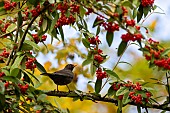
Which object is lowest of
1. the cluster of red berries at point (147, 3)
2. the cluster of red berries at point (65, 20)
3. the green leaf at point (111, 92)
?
the green leaf at point (111, 92)

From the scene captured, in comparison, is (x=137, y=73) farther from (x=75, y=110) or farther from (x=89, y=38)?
(x=89, y=38)

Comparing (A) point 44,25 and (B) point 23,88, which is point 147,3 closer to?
(A) point 44,25

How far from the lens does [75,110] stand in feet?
15.2

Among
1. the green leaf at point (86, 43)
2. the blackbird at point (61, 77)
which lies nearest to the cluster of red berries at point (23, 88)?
the green leaf at point (86, 43)

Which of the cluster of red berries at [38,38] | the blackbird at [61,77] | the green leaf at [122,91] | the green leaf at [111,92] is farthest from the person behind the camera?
the blackbird at [61,77]

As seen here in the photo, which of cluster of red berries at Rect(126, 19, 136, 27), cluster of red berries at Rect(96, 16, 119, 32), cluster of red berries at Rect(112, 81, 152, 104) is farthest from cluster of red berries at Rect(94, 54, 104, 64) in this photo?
cluster of red berries at Rect(126, 19, 136, 27)

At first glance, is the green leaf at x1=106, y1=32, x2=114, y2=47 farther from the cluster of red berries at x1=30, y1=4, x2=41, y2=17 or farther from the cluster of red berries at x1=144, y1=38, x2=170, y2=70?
the cluster of red berries at x1=30, y1=4, x2=41, y2=17

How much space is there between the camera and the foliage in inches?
83.4

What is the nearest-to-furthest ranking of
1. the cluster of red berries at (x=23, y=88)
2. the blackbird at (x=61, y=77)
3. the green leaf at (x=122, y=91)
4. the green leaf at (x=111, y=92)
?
the cluster of red berries at (x=23, y=88) < the green leaf at (x=122, y=91) < the green leaf at (x=111, y=92) < the blackbird at (x=61, y=77)

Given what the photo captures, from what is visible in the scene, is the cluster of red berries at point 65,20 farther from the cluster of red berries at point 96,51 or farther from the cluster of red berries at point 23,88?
the cluster of red berries at point 23,88

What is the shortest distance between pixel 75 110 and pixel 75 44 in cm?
62

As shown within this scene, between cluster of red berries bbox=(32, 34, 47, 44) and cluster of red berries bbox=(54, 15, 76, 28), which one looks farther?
cluster of red berries bbox=(32, 34, 47, 44)

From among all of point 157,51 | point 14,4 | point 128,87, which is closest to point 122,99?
point 128,87

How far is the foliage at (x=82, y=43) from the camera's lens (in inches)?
83.4
